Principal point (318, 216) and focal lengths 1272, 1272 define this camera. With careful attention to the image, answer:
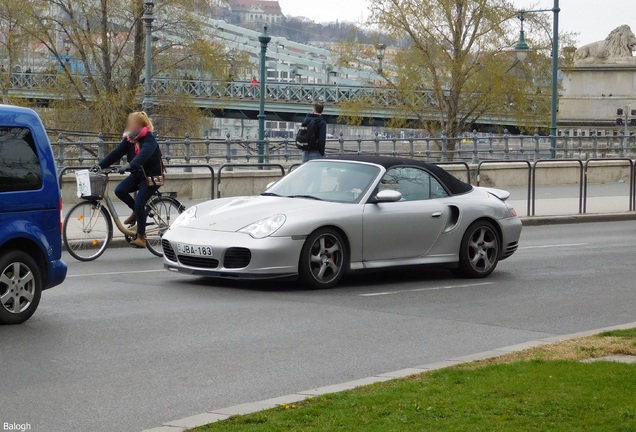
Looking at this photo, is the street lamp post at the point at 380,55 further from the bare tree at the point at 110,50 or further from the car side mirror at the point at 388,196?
the car side mirror at the point at 388,196

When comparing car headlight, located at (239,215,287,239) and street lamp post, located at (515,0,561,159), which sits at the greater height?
street lamp post, located at (515,0,561,159)

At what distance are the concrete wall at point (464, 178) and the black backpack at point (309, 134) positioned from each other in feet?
14.0

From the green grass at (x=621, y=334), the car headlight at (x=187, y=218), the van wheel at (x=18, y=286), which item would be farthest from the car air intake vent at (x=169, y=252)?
the green grass at (x=621, y=334)

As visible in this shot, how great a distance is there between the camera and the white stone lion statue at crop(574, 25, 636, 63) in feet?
193

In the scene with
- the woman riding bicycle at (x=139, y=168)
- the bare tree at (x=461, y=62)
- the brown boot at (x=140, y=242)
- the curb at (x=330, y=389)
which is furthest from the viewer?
the bare tree at (x=461, y=62)

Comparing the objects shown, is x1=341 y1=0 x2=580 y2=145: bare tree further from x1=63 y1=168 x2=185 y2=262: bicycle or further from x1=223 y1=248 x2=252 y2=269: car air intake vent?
x1=223 y1=248 x2=252 y2=269: car air intake vent

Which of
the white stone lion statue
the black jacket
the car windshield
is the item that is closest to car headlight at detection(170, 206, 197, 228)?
the car windshield

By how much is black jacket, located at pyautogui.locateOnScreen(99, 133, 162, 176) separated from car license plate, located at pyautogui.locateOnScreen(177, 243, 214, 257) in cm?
300

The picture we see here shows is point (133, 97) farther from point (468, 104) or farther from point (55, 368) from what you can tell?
point (55, 368)

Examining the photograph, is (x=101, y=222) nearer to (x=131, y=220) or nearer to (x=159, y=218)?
(x=131, y=220)

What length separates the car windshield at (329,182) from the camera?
13.8 meters

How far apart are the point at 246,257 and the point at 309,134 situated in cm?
1094

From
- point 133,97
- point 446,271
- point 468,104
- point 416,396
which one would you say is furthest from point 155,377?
point 468,104

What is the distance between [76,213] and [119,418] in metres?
9.01
